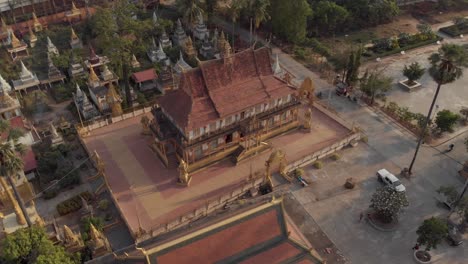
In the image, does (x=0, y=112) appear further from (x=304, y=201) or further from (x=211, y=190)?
(x=304, y=201)

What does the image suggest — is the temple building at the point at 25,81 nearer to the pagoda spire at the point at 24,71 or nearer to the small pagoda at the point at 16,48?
the pagoda spire at the point at 24,71

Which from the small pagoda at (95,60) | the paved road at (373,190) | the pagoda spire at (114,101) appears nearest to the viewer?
the paved road at (373,190)

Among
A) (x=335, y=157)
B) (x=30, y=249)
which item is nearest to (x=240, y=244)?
(x=30, y=249)

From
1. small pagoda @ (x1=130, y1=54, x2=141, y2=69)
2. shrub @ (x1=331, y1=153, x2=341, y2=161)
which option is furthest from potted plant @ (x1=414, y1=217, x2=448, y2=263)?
small pagoda @ (x1=130, y1=54, x2=141, y2=69)

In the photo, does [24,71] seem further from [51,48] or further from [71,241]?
[71,241]

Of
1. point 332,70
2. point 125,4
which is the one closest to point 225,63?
point 332,70

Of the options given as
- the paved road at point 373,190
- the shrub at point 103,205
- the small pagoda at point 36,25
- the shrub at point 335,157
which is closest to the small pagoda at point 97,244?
the shrub at point 103,205

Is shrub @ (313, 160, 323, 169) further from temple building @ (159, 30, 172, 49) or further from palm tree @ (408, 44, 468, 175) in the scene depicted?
temple building @ (159, 30, 172, 49)
